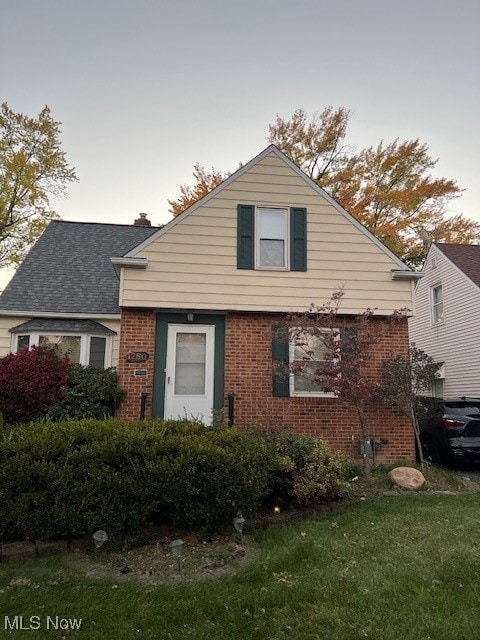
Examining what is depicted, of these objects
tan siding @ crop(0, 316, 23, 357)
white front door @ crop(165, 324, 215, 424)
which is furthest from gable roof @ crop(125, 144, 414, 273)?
tan siding @ crop(0, 316, 23, 357)

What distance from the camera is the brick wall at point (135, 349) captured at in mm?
9008

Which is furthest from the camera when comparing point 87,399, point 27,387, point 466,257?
point 466,257

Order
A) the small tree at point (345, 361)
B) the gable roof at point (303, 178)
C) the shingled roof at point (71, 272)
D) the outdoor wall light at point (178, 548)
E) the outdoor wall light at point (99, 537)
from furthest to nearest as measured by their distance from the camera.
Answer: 1. the shingled roof at point (71, 272)
2. the gable roof at point (303, 178)
3. the small tree at point (345, 361)
4. the outdoor wall light at point (99, 537)
5. the outdoor wall light at point (178, 548)

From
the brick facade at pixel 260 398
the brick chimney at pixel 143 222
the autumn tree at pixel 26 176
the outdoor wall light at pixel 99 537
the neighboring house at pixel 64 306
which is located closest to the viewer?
the outdoor wall light at pixel 99 537

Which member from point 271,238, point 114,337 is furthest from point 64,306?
point 271,238

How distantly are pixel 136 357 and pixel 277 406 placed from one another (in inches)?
116

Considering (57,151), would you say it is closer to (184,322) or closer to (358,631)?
(184,322)

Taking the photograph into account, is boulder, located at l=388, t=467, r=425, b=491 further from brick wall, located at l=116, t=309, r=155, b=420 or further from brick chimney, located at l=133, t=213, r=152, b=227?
brick chimney, located at l=133, t=213, r=152, b=227

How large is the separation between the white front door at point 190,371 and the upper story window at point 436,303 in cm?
1140

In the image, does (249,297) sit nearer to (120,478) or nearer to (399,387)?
(399,387)

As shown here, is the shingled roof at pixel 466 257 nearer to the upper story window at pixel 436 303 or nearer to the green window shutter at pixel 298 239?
the upper story window at pixel 436 303

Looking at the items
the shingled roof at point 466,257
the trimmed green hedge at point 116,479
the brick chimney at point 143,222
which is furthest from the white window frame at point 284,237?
the shingled roof at point 466,257

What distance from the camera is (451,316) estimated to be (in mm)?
16656

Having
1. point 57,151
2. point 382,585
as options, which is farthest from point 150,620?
point 57,151
